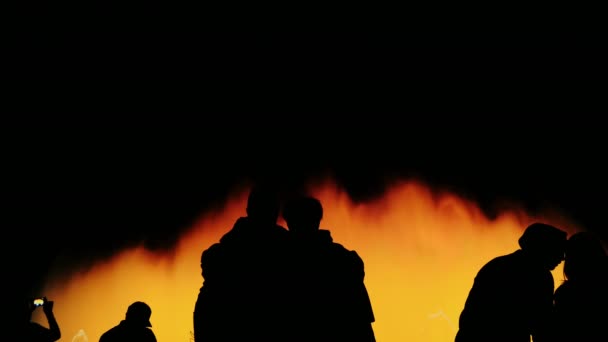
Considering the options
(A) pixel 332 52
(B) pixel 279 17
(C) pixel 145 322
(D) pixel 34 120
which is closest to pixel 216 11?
(B) pixel 279 17

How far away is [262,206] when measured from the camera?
2125 millimetres

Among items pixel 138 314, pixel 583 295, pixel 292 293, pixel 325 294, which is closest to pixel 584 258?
pixel 583 295

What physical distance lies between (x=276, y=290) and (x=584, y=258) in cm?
170

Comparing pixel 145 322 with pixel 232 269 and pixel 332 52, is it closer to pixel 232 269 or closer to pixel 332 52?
pixel 232 269

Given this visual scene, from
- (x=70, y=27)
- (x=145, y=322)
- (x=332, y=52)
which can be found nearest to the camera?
(x=145, y=322)

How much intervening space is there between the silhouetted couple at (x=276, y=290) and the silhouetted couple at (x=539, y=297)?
768 millimetres

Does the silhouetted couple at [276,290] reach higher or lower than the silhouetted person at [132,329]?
higher

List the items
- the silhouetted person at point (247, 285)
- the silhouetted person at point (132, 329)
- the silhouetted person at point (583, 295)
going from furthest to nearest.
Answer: the silhouetted person at point (132, 329) < the silhouetted person at point (583, 295) < the silhouetted person at point (247, 285)

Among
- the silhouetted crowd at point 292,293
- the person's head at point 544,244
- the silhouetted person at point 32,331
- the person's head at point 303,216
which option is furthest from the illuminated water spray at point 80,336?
the person's head at point 544,244

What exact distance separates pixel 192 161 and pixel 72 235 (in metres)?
3.09

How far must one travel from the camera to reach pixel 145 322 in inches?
133

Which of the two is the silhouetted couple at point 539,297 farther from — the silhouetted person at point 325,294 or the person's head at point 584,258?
the silhouetted person at point 325,294

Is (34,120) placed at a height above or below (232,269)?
above

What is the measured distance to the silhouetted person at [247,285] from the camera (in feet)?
6.61
